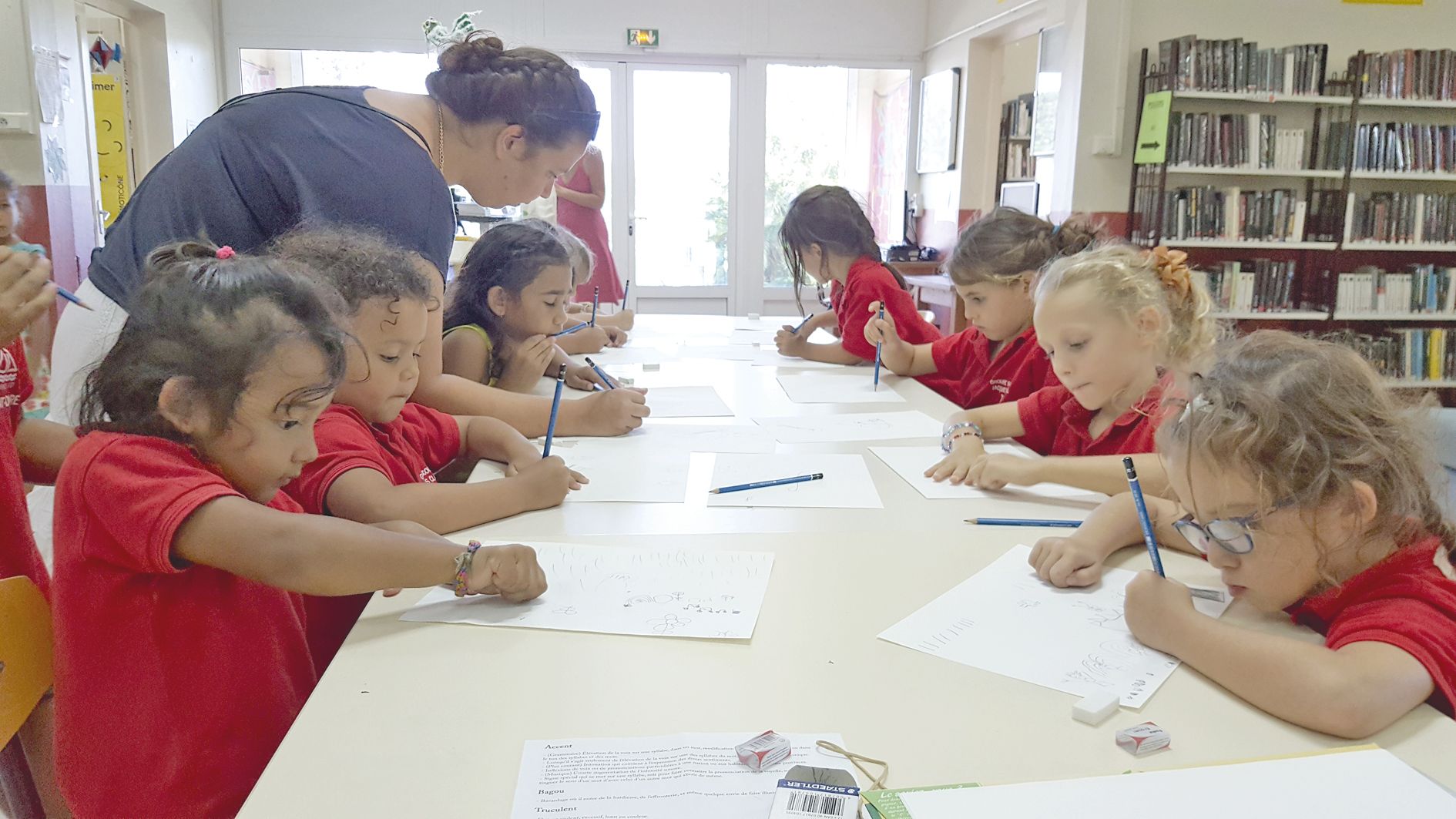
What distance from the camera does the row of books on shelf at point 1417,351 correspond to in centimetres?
458

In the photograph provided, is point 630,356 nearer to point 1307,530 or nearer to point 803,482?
point 803,482

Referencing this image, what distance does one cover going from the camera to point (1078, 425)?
1604 mm

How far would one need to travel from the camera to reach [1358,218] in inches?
175

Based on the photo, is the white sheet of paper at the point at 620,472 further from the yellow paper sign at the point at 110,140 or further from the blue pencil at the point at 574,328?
the yellow paper sign at the point at 110,140

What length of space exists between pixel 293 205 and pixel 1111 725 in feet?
3.97

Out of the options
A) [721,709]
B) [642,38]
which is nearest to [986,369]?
[721,709]

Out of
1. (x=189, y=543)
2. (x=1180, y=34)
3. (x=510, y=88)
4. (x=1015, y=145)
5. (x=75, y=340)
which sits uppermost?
(x=1180, y=34)

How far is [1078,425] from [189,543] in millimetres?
1345

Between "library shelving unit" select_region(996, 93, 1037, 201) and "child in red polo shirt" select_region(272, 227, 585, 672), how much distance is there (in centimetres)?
461

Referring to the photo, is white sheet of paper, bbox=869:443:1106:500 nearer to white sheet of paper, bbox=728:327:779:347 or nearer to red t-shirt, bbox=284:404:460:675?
red t-shirt, bbox=284:404:460:675

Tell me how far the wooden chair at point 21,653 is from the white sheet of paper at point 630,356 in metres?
1.64

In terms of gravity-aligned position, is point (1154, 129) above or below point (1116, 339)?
above

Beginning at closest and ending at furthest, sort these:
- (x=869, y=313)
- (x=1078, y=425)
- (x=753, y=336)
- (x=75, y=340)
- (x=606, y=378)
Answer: (x=75, y=340), (x=1078, y=425), (x=606, y=378), (x=869, y=313), (x=753, y=336)

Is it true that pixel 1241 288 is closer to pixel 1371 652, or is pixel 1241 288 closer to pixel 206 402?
pixel 1371 652
